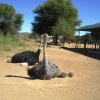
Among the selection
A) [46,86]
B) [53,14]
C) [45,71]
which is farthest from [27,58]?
[53,14]

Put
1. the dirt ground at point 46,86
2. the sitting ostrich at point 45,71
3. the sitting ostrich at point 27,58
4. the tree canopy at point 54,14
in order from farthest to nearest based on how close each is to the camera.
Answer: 1. the tree canopy at point 54,14
2. the sitting ostrich at point 27,58
3. the sitting ostrich at point 45,71
4. the dirt ground at point 46,86

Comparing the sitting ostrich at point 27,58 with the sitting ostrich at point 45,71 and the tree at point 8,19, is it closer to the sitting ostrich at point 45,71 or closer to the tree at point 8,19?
the sitting ostrich at point 45,71

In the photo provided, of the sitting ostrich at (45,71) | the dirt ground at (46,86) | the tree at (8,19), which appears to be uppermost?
the tree at (8,19)

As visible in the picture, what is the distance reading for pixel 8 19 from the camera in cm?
3759

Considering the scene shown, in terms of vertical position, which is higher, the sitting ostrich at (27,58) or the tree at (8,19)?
the tree at (8,19)

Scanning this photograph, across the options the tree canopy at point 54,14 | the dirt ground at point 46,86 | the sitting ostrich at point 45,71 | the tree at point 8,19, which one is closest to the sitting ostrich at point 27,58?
the dirt ground at point 46,86

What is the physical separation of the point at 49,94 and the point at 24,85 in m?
1.04

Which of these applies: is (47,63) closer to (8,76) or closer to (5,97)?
(8,76)

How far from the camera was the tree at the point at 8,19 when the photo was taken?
1368 inches

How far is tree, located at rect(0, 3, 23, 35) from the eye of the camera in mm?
34750

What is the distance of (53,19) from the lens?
31688 mm

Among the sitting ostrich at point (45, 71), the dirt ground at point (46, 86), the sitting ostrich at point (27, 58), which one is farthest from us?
the sitting ostrich at point (27, 58)

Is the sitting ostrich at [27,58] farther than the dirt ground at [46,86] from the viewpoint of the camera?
Yes

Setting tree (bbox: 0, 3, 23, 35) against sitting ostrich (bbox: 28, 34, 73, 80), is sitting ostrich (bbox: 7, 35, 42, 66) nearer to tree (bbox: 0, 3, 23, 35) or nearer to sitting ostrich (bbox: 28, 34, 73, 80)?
sitting ostrich (bbox: 28, 34, 73, 80)
